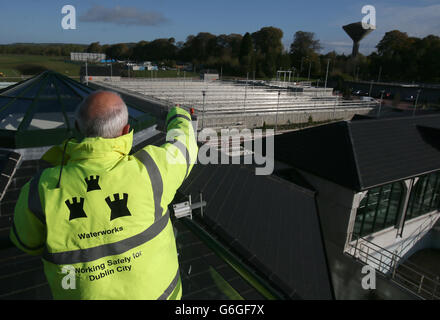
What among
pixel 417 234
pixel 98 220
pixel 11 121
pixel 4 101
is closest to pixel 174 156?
pixel 98 220

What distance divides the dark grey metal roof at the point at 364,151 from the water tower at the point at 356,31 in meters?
72.2

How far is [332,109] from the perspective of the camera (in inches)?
1510

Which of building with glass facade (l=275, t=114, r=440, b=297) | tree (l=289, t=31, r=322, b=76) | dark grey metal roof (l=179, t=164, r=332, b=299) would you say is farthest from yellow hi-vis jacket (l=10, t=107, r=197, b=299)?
tree (l=289, t=31, r=322, b=76)

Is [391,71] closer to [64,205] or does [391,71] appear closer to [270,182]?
[270,182]

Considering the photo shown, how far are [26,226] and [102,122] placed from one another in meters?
0.67

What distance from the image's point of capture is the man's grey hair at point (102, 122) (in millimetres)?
1653

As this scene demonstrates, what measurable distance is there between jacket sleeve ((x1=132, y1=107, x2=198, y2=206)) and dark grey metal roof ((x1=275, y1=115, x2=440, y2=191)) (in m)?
9.14

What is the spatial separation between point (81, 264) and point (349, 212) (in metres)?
10.1

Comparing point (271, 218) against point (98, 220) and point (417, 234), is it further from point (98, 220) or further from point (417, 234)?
point (417, 234)

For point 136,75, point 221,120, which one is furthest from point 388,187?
point 136,75

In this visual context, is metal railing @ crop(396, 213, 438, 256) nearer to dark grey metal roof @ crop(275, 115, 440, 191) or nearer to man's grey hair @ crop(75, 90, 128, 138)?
dark grey metal roof @ crop(275, 115, 440, 191)

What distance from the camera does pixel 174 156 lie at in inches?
73.7

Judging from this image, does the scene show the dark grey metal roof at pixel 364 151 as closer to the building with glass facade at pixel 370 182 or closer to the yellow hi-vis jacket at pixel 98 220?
the building with glass facade at pixel 370 182

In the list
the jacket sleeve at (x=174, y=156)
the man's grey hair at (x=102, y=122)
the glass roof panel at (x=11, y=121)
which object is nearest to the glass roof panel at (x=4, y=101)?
the glass roof panel at (x=11, y=121)
